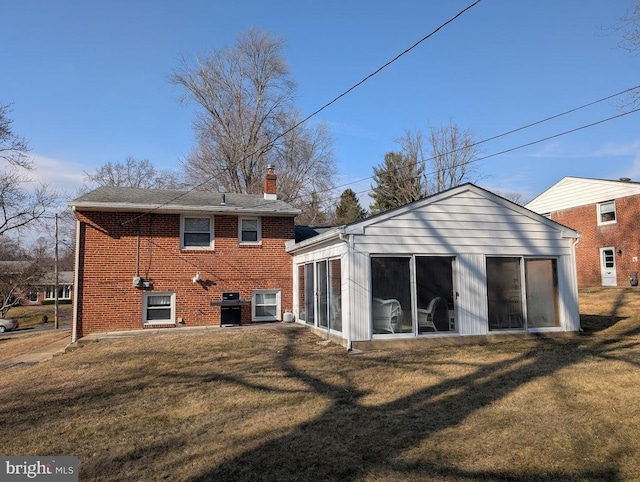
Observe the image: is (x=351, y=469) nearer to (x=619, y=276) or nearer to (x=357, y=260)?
(x=357, y=260)

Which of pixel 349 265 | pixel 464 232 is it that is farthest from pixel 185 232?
pixel 464 232

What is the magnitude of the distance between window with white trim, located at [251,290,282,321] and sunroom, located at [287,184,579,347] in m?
3.76

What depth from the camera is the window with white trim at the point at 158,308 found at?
13695 mm

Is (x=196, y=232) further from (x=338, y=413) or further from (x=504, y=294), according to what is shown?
(x=338, y=413)

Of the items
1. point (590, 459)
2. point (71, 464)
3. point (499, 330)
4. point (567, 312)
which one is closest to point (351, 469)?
point (590, 459)

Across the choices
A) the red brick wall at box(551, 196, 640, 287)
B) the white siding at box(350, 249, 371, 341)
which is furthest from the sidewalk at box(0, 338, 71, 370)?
the red brick wall at box(551, 196, 640, 287)

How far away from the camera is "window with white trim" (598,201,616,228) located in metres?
22.9

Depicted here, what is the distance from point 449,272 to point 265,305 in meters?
6.79

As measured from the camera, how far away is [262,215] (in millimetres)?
14875

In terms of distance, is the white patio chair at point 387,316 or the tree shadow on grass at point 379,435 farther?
the white patio chair at point 387,316

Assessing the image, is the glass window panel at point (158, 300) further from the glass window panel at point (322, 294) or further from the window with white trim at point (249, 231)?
the glass window panel at point (322, 294)

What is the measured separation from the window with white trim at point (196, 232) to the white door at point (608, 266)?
2059cm

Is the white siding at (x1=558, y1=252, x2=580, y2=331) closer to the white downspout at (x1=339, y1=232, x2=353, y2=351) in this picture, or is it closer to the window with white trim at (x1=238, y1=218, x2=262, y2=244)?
the white downspout at (x1=339, y1=232, x2=353, y2=351)

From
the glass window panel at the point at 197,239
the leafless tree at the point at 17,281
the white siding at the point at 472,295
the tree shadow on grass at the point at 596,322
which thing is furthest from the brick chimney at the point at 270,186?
the leafless tree at the point at 17,281
